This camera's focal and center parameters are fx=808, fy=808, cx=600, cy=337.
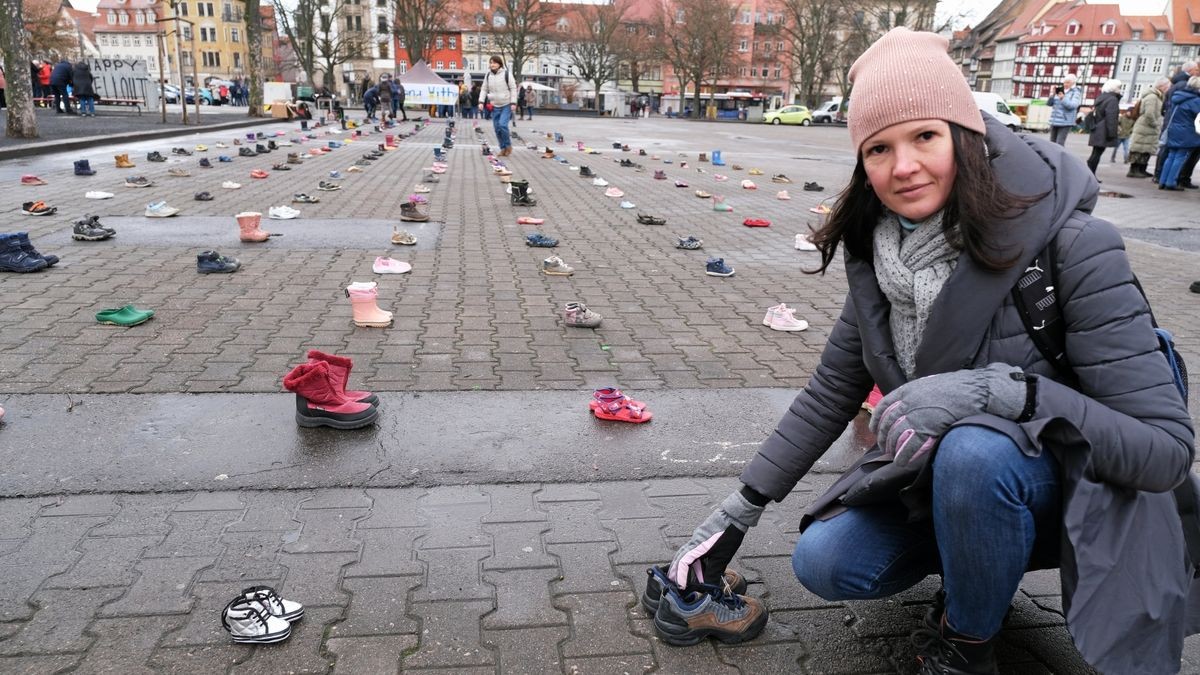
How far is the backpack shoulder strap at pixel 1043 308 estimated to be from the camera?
5.45ft

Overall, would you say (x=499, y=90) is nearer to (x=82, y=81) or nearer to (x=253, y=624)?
(x=253, y=624)

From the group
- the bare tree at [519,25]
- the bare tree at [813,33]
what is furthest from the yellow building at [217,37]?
the bare tree at [813,33]

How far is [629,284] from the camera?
6133 millimetres

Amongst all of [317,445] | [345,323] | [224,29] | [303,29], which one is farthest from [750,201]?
[224,29]

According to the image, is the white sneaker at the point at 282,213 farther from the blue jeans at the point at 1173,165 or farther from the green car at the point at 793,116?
the green car at the point at 793,116

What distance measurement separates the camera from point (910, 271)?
184cm

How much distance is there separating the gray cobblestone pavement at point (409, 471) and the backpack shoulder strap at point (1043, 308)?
2.88 feet

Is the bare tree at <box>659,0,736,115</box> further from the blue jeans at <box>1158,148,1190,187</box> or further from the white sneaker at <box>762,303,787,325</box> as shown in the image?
the white sneaker at <box>762,303,787,325</box>

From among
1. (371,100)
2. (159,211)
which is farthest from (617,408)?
(371,100)

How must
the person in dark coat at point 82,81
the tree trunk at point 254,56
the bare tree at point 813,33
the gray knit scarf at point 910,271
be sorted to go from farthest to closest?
the bare tree at point 813,33, the tree trunk at point 254,56, the person in dark coat at point 82,81, the gray knit scarf at point 910,271

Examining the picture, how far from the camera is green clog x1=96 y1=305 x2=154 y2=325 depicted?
4.62 metres

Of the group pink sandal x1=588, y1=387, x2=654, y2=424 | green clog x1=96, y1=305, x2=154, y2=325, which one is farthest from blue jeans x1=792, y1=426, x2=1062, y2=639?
green clog x1=96, y1=305, x2=154, y2=325

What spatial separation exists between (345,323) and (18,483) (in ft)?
7.09

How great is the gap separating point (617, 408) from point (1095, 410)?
7.17 feet
